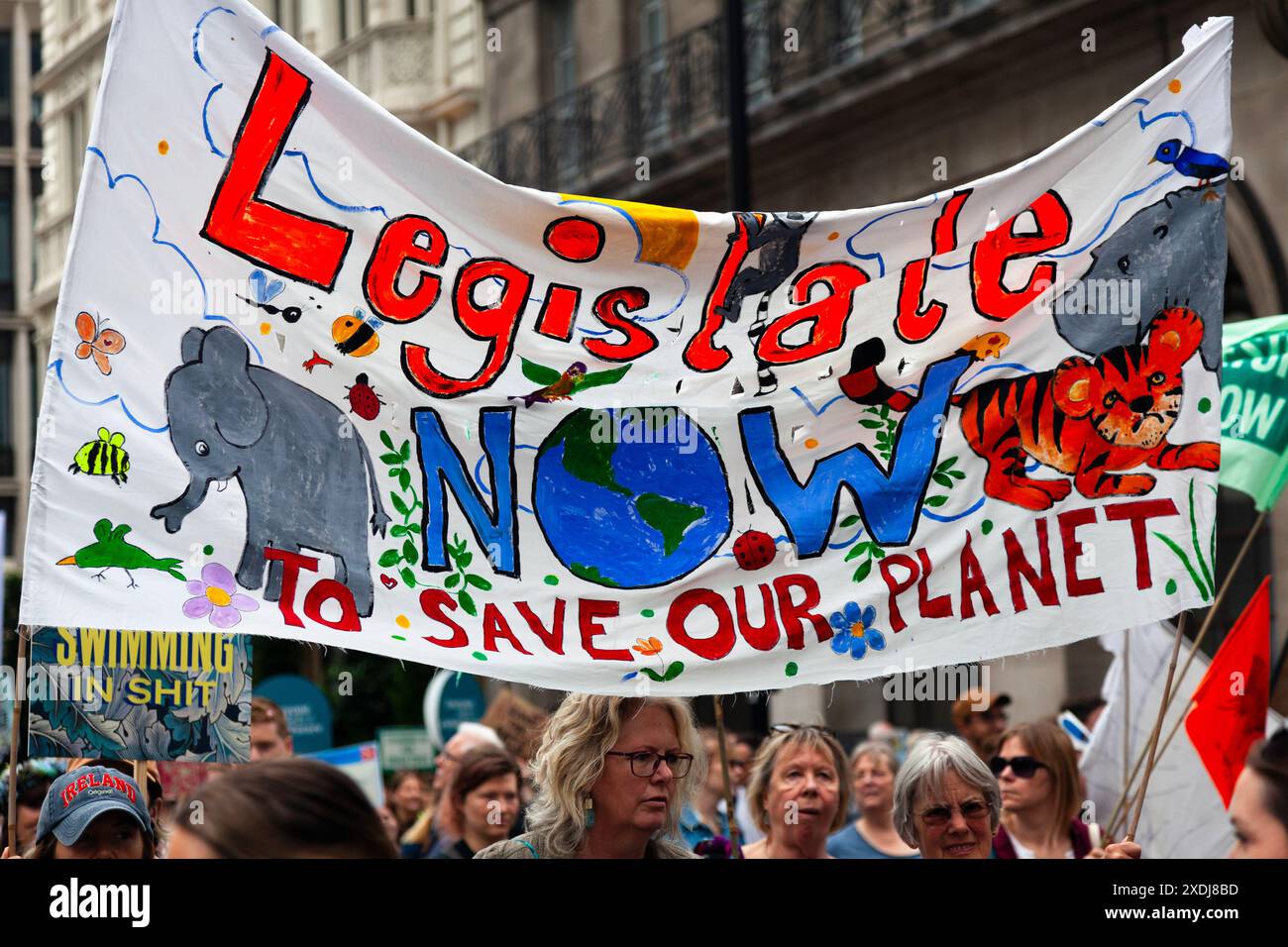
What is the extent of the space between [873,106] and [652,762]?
45.4 feet

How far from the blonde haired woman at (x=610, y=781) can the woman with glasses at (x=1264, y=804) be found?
1761 mm

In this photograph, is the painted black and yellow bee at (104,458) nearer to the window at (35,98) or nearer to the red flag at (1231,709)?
the red flag at (1231,709)

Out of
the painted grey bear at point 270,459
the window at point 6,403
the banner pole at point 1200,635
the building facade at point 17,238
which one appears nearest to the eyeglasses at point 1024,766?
the banner pole at point 1200,635

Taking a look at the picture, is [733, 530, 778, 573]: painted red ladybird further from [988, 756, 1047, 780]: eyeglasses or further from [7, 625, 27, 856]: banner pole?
[988, 756, 1047, 780]: eyeglasses

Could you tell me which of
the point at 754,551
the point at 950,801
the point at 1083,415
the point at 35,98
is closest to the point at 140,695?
the point at 754,551

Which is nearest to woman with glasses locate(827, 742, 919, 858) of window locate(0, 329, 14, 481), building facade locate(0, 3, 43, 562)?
building facade locate(0, 3, 43, 562)

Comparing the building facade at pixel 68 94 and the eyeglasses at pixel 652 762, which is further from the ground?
the building facade at pixel 68 94

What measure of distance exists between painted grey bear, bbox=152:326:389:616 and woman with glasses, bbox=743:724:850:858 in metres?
2.04

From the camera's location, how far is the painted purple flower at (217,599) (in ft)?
16.0

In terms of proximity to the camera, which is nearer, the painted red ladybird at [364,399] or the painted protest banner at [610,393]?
the painted protest banner at [610,393]

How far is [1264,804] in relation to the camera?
3.43m

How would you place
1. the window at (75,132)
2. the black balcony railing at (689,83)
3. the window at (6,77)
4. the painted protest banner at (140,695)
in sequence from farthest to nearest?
the window at (6,77)
the window at (75,132)
the black balcony railing at (689,83)
the painted protest banner at (140,695)

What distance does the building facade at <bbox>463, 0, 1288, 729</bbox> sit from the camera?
14.5m

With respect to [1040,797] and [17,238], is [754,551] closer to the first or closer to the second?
[1040,797]
